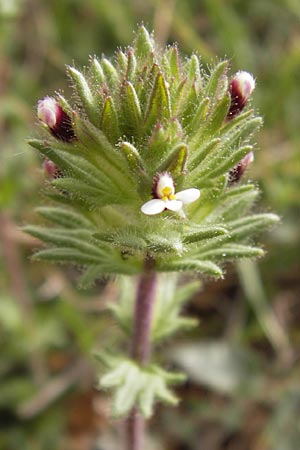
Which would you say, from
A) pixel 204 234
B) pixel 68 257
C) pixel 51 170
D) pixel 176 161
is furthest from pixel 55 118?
pixel 204 234

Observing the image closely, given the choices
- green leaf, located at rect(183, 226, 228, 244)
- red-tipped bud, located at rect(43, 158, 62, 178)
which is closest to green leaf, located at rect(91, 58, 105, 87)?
red-tipped bud, located at rect(43, 158, 62, 178)

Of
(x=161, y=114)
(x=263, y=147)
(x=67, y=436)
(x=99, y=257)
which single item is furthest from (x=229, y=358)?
(x=161, y=114)

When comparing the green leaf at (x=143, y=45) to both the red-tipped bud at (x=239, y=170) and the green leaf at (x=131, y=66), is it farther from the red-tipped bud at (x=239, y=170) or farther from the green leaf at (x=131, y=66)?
the red-tipped bud at (x=239, y=170)

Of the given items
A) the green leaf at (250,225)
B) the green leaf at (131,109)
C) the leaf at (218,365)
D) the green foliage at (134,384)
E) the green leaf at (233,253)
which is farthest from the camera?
the leaf at (218,365)

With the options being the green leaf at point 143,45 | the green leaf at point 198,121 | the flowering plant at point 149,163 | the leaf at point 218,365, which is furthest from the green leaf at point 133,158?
the leaf at point 218,365

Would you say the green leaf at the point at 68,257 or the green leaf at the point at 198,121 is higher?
the green leaf at the point at 198,121

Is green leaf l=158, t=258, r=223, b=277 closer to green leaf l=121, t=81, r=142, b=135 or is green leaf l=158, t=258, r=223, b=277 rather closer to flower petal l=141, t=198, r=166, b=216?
flower petal l=141, t=198, r=166, b=216

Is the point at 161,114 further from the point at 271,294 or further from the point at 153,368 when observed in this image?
the point at 271,294
